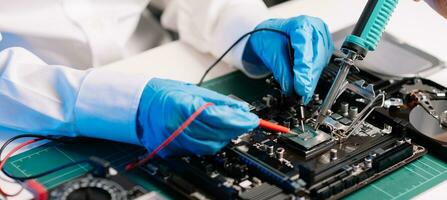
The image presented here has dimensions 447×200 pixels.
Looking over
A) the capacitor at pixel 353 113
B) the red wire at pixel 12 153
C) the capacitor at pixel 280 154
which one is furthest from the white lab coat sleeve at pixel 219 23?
the red wire at pixel 12 153

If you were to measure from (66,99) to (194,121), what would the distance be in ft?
1.15

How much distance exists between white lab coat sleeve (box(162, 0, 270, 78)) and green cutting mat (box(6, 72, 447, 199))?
454 mm

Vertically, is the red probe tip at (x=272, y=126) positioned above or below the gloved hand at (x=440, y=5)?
below

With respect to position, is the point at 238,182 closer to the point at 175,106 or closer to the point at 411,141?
the point at 175,106

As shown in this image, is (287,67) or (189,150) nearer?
(189,150)

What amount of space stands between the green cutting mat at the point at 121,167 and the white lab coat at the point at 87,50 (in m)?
0.04

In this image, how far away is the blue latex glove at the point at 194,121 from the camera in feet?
4.33

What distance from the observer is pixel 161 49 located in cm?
192

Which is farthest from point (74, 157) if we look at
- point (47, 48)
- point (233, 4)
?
point (233, 4)

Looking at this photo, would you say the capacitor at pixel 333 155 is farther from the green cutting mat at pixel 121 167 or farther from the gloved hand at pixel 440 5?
the gloved hand at pixel 440 5

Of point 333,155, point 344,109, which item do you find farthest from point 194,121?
point 344,109

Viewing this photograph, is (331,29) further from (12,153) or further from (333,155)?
(12,153)

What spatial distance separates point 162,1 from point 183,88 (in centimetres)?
77

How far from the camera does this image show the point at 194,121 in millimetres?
1317
